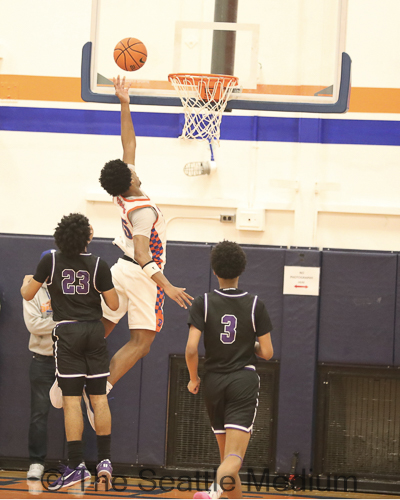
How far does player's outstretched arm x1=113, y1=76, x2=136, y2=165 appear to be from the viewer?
17.2ft

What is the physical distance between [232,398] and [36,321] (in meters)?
2.92

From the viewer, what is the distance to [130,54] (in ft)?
17.8

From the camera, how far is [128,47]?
545 centimetres

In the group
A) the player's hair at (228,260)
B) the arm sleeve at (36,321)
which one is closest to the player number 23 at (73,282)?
the player's hair at (228,260)

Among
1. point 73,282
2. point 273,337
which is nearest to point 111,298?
point 73,282

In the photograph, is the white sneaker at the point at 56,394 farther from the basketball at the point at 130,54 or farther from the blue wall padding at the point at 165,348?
the basketball at the point at 130,54

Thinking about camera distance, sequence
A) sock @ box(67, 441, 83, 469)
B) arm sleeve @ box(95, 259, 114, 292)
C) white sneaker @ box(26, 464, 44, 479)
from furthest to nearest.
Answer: white sneaker @ box(26, 464, 44, 479), arm sleeve @ box(95, 259, 114, 292), sock @ box(67, 441, 83, 469)

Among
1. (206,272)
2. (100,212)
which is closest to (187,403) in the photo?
(206,272)

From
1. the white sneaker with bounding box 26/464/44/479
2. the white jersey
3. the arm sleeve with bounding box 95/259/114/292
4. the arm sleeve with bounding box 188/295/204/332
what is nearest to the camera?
the arm sleeve with bounding box 188/295/204/332

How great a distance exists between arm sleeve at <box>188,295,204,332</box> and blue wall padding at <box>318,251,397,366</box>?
2855 millimetres

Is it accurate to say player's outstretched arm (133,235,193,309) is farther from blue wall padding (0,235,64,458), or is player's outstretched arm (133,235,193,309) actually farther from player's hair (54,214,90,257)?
blue wall padding (0,235,64,458)

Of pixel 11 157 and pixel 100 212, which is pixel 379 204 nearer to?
pixel 100 212

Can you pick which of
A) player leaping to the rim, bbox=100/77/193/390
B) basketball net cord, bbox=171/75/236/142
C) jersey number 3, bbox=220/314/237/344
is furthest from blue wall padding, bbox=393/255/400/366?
jersey number 3, bbox=220/314/237/344

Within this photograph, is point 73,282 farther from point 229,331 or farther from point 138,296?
point 229,331
